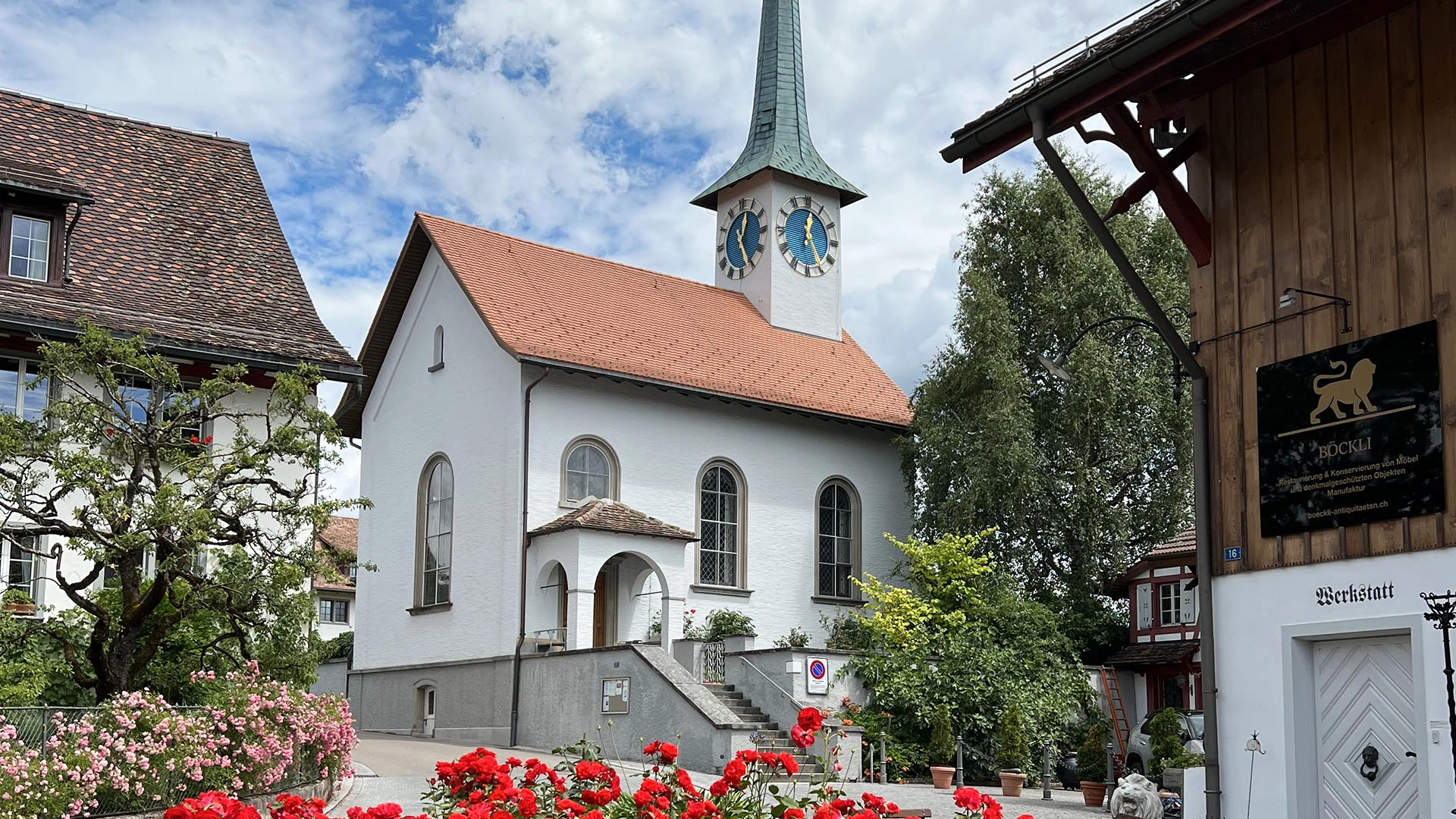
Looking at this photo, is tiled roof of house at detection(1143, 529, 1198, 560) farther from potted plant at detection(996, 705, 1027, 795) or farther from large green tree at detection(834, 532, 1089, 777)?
potted plant at detection(996, 705, 1027, 795)

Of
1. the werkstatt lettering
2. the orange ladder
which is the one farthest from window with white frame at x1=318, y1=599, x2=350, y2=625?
the werkstatt lettering

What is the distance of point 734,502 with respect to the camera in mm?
28438

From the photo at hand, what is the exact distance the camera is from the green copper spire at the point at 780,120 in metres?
33.1

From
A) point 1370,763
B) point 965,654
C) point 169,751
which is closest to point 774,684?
point 965,654

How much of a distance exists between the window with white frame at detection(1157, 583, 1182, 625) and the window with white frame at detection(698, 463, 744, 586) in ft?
27.1

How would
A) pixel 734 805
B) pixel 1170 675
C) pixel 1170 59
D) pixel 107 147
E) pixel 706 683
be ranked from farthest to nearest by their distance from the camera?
pixel 1170 675 → pixel 706 683 → pixel 107 147 → pixel 1170 59 → pixel 734 805

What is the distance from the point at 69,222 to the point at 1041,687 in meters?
16.4

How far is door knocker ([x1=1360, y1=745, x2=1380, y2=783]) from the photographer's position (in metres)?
11.6

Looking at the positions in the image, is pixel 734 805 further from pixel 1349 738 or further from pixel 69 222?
pixel 69 222

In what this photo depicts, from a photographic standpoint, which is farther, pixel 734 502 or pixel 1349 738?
pixel 734 502

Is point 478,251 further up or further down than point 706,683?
further up

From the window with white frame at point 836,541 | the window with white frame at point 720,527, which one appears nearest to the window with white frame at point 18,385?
the window with white frame at point 720,527

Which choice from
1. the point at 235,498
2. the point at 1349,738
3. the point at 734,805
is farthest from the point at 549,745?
the point at 734,805

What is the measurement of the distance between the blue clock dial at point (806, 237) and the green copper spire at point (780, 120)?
2.73ft
